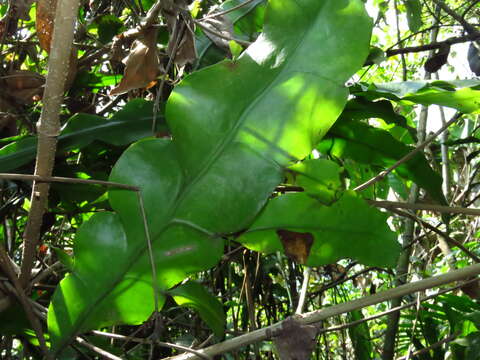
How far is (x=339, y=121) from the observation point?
0.86 meters

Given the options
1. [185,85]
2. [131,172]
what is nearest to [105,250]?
[131,172]

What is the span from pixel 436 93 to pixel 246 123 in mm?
297

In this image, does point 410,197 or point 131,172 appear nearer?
point 131,172

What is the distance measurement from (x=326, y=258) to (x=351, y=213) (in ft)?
0.22

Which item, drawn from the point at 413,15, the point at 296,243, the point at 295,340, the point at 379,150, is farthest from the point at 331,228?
the point at 413,15

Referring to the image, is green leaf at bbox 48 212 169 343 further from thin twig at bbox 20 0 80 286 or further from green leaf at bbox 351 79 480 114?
green leaf at bbox 351 79 480 114

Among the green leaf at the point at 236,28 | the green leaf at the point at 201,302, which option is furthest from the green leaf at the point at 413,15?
the green leaf at the point at 201,302

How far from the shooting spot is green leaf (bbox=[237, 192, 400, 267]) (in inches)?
24.7

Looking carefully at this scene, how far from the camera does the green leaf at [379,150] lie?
861 millimetres

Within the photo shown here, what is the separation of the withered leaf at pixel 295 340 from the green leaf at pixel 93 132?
38 centimetres

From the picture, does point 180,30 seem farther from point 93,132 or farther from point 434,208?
point 434,208

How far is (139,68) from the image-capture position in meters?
0.78

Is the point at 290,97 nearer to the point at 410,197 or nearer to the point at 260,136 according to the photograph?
the point at 260,136

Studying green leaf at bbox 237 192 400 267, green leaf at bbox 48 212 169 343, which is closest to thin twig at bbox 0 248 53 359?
green leaf at bbox 48 212 169 343
